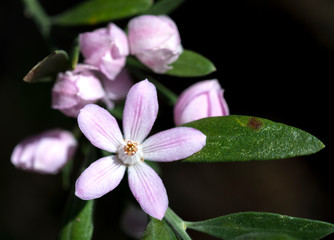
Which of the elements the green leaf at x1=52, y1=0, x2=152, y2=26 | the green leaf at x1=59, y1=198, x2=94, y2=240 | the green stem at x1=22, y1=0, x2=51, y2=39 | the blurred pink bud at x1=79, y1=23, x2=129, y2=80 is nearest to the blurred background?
the green stem at x1=22, y1=0, x2=51, y2=39

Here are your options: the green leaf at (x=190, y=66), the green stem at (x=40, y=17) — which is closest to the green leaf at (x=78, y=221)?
the green leaf at (x=190, y=66)

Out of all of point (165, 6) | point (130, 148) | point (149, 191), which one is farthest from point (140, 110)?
point (165, 6)

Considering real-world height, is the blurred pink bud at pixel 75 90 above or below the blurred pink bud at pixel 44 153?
above

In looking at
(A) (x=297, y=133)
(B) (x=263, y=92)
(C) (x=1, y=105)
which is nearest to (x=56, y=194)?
(C) (x=1, y=105)

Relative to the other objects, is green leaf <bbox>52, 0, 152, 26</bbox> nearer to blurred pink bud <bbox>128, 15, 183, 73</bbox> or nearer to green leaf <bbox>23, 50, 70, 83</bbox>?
blurred pink bud <bbox>128, 15, 183, 73</bbox>

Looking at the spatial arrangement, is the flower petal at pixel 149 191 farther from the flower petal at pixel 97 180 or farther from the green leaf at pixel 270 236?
the green leaf at pixel 270 236

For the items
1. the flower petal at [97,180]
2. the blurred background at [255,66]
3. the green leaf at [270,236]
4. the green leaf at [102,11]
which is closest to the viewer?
the green leaf at [270,236]

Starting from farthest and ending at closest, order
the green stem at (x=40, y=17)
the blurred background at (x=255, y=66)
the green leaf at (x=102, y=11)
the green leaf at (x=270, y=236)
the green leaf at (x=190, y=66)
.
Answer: the blurred background at (x=255, y=66) → the green stem at (x=40, y=17) → the green leaf at (x=102, y=11) → the green leaf at (x=190, y=66) → the green leaf at (x=270, y=236)
